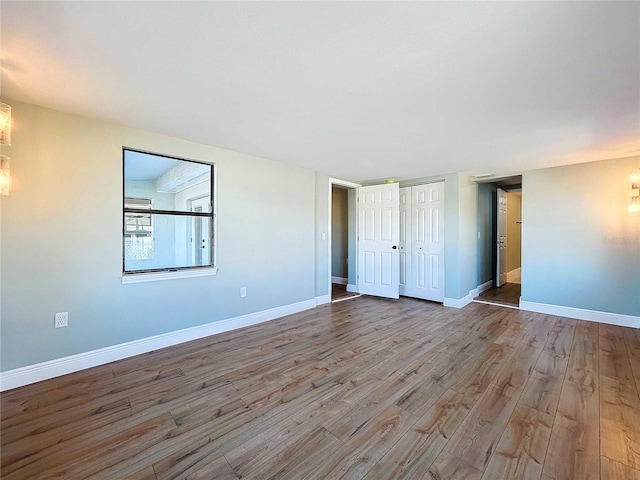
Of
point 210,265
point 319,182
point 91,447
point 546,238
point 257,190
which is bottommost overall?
point 91,447

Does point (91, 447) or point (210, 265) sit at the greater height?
point (210, 265)

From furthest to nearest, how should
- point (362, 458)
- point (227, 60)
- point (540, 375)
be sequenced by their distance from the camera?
point (540, 375) → point (227, 60) → point (362, 458)

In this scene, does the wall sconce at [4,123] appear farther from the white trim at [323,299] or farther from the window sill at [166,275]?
the white trim at [323,299]

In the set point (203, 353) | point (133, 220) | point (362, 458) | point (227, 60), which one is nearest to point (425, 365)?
point (362, 458)

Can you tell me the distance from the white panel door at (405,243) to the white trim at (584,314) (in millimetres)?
1853

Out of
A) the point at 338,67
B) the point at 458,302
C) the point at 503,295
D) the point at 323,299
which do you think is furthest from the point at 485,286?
the point at 338,67

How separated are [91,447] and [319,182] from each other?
4.16m

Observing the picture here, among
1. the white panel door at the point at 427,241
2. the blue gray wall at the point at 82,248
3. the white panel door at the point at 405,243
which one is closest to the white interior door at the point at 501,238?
the white panel door at the point at 427,241

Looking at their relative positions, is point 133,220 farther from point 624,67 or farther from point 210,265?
point 624,67

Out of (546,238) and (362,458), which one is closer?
(362,458)

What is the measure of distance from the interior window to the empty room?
0.08ft

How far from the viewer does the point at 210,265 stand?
3.47 metres

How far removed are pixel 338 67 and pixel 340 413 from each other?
2.28m

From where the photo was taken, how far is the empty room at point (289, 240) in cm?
148
